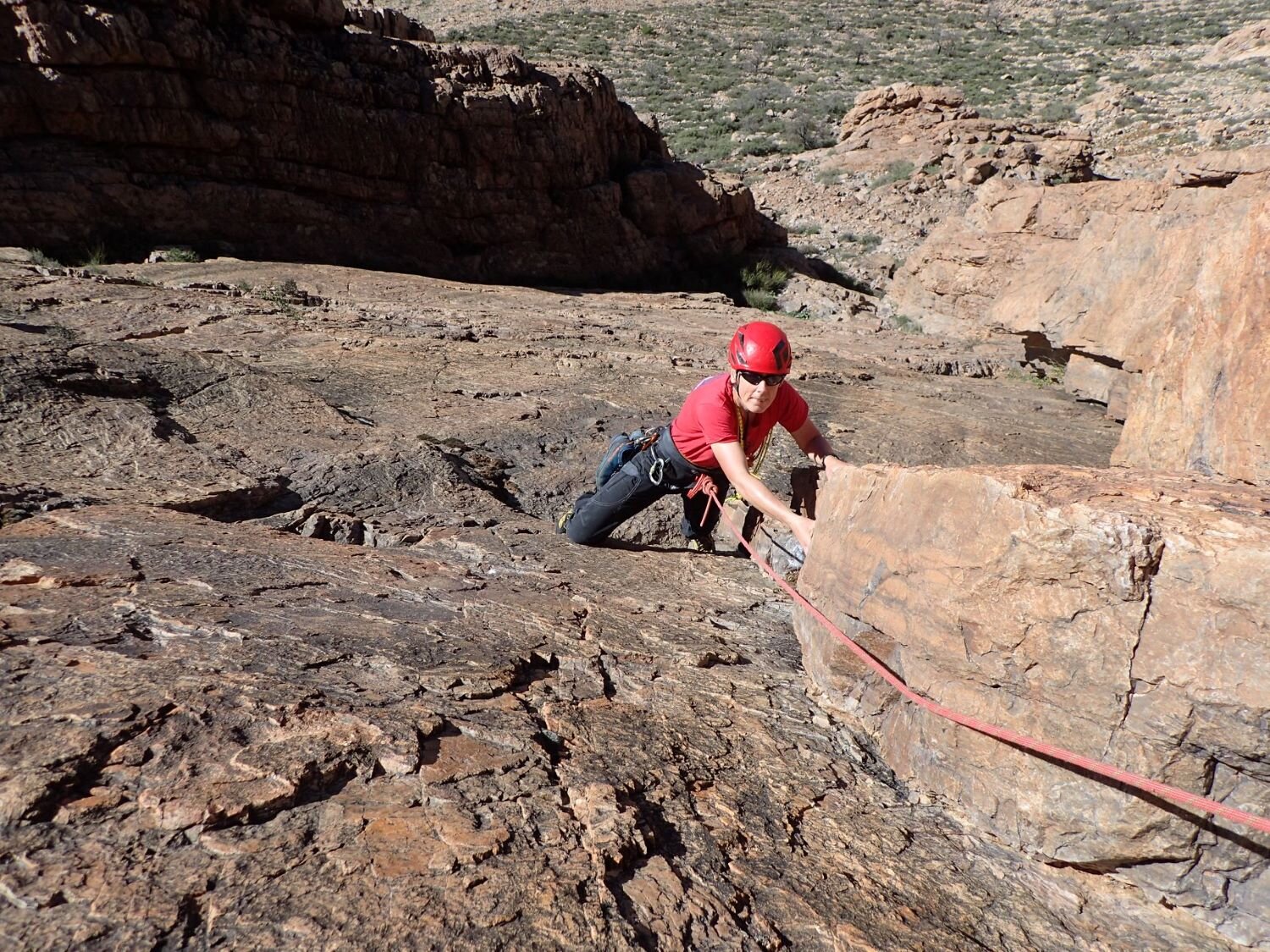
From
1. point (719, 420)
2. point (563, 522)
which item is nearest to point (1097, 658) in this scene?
point (719, 420)

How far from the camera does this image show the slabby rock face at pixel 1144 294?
3.69 metres

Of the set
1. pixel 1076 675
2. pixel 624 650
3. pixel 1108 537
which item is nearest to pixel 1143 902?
pixel 1076 675

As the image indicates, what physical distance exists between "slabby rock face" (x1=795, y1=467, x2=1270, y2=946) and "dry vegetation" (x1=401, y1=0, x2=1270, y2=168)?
840 inches

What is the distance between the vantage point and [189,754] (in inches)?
63.6

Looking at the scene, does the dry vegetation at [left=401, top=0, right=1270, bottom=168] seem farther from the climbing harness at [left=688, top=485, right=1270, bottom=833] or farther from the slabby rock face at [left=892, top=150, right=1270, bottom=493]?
the climbing harness at [left=688, top=485, right=1270, bottom=833]

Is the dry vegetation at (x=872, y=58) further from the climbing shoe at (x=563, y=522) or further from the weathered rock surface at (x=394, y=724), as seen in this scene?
the weathered rock surface at (x=394, y=724)

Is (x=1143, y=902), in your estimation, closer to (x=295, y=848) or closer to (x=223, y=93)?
(x=295, y=848)

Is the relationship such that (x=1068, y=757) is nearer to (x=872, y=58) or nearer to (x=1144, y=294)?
(x=1144, y=294)

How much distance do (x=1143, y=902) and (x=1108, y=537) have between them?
88cm

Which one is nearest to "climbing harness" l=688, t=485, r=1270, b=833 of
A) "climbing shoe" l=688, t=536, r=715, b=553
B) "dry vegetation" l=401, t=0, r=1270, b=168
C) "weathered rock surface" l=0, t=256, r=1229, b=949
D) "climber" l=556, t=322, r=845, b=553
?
"weathered rock surface" l=0, t=256, r=1229, b=949

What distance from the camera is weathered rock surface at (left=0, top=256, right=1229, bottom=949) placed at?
1.42 meters

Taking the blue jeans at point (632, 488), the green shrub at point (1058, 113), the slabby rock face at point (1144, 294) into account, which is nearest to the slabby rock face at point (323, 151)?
the slabby rock face at point (1144, 294)

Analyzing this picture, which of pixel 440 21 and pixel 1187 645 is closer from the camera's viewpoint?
pixel 1187 645

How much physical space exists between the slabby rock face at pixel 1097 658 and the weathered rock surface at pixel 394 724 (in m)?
0.12
